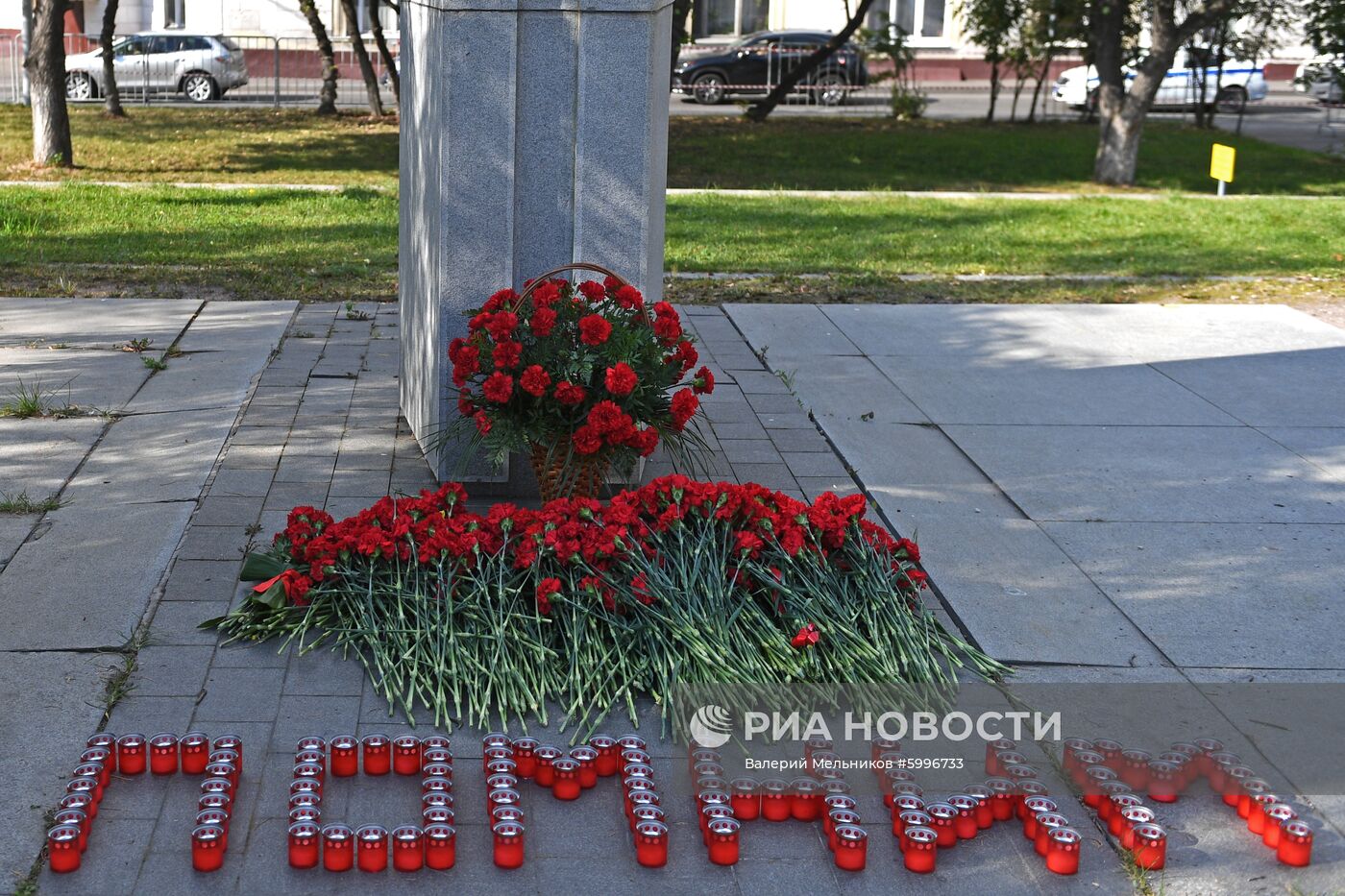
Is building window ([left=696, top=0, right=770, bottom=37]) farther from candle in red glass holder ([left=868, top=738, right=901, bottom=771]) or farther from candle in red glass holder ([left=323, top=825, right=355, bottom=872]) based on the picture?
candle in red glass holder ([left=323, top=825, right=355, bottom=872])

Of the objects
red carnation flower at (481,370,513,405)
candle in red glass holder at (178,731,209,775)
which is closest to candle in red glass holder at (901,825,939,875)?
candle in red glass holder at (178,731,209,775)

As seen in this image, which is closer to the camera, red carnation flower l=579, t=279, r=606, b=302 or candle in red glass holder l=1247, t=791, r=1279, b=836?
candle in red glass holder l=1247, t=791, r=1279, b=836

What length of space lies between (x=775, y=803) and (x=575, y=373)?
199 cm

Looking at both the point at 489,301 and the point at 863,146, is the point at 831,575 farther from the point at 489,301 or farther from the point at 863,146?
the point at 863,146

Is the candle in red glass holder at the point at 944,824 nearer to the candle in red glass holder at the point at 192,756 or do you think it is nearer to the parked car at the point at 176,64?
the candle in red glass holder at the point at 192,756

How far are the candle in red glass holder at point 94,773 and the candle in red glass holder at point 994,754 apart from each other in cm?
232

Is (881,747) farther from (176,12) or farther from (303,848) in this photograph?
(176,12)

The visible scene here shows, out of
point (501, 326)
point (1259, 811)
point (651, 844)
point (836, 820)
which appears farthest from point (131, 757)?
point (1259, 811)

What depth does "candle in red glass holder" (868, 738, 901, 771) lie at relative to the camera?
406 centimetres

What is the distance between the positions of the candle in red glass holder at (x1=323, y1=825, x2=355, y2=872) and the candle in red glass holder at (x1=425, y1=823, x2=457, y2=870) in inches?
6.9

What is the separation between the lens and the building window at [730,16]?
40.1 m

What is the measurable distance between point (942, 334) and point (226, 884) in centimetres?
694

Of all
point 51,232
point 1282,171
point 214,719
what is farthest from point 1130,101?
point 214,719

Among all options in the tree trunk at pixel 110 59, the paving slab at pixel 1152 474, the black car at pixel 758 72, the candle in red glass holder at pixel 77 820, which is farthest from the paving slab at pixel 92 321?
the black car at pixel 758 72
